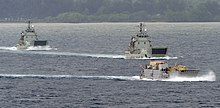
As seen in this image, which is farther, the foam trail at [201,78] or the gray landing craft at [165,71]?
the foam trail at [201,78]

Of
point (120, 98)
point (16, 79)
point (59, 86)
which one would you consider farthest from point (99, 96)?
point (16, 79)

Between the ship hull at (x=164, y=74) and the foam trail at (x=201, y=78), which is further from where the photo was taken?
the foam trail at (x=201, y=78)

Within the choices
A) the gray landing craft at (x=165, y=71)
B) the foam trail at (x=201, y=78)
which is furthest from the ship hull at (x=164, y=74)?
the foam trail at (x=201, y=78)

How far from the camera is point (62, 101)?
14588 centimetres

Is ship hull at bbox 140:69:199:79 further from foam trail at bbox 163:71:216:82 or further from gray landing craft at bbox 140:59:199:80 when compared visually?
foam trail at bbox 163:71:216:82

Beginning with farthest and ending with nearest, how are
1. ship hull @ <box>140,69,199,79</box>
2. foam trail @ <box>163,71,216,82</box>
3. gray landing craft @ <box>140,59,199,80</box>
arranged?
foam trail @ <box>163,71,216,82</box> → ship hull @ <box>140,69,199,79</box> → gray landing craft @ <box>140,59,199,80</box>

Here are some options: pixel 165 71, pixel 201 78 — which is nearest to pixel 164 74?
pixel 165 71

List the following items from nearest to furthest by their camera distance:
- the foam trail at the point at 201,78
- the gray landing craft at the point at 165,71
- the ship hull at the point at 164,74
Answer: the gray landing craft at the point at 165,71
the ship hull at the point at 164,74
the foam trail at the point at 201,78

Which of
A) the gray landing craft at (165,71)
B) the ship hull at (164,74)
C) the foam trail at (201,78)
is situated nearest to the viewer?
the gray landing craft at (165,71)

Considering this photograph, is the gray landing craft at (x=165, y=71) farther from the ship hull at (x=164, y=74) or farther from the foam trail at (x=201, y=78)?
the foam trail at (x=201, y=78)

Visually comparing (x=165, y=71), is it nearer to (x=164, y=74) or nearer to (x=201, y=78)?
(x=164, y=74)

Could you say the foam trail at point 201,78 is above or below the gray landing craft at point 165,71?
below

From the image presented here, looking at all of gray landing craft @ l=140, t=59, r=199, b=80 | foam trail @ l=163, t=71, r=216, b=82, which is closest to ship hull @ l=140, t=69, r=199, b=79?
gray landing craft @ l=140, t=59, r=199, b=80

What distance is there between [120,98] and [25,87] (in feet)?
80.3
